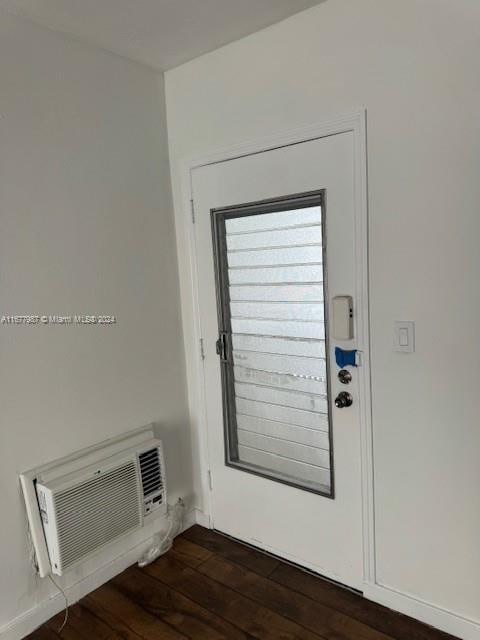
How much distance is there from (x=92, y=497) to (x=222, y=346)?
3.09 feet

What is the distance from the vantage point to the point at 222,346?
97.3 inches

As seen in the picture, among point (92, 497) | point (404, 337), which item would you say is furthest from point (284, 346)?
point (92, 497)

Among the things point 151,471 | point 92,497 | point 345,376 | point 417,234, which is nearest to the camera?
point 417,234

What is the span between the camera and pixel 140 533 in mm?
2525

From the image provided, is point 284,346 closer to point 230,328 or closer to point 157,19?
point 230,328

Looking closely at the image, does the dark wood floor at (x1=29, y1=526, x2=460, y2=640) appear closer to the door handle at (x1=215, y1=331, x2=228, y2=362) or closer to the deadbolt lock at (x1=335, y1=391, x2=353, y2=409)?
the deadbolt lock at (x1=335, y1=391, x2=353, y2=409)

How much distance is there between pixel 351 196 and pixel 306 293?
0.46m

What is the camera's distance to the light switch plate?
183 cm

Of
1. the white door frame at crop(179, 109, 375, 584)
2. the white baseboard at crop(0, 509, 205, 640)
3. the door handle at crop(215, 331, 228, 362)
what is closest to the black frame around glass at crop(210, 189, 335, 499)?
the door handle at crop(215, 331, 228, 362)

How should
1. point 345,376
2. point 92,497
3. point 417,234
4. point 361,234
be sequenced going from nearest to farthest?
point 417,234
point 361,234
point 345,376
point 92,497

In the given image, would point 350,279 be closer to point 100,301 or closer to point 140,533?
point 100,301

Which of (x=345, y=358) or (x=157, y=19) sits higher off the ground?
(x=157, y=19)

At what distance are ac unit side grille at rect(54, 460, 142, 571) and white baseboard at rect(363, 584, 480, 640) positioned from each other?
3.81 ft

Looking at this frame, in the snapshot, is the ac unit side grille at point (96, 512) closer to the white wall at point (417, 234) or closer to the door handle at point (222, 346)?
the door handle at point (222, 346)
